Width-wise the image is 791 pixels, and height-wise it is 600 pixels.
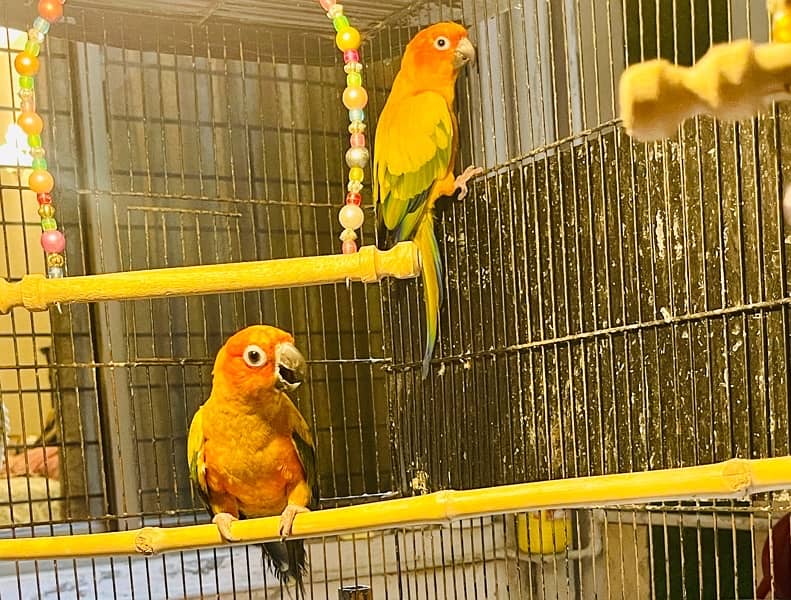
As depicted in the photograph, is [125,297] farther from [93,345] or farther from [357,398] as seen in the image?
[357,398]

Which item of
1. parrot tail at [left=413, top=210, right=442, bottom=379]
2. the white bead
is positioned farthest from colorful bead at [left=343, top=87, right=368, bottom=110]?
parrot tail at [left=413, top=210, right=442, bottom=379]

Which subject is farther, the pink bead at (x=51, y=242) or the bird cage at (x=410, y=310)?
the pink bead at (x=51, y=242)

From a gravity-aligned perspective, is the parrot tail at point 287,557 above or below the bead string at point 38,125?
below

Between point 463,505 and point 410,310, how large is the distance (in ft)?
2.18

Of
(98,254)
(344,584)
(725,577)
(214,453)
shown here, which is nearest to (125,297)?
(214,453)

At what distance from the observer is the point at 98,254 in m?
1.52

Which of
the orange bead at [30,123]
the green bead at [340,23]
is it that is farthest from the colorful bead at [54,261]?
the green bead at [340,23]

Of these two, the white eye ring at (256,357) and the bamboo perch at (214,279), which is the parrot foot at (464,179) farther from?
the white eye ring at (256,357)

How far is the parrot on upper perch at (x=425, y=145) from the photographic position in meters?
1.23

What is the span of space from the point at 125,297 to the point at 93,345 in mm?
589

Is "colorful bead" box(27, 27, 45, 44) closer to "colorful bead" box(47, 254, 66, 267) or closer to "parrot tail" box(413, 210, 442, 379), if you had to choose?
"colorful bead" box(47, 254, 66, 267)

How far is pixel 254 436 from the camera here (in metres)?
1.12

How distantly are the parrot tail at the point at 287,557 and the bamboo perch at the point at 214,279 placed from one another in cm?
47

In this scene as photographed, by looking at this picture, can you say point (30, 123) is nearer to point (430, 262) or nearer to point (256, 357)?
point (256, 357)
